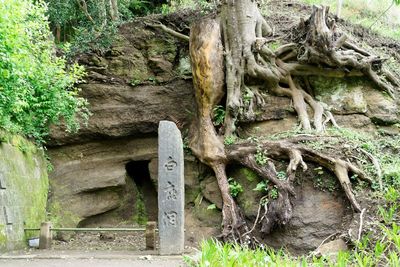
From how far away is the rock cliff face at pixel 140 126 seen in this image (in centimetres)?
1034

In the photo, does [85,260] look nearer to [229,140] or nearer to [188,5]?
[229,140]

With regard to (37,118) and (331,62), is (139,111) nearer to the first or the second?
(37,118)

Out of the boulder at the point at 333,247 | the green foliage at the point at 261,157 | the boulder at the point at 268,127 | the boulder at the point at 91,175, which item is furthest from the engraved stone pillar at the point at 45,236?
the boulder at the point at 333,247

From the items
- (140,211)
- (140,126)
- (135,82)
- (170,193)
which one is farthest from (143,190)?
(170,193)

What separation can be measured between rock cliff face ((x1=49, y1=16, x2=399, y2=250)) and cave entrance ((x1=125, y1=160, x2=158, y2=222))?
3cm

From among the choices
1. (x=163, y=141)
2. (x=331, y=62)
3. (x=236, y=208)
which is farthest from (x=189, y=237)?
(x=331, y=62)

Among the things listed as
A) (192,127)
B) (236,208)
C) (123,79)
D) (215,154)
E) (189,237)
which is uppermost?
(123,79)

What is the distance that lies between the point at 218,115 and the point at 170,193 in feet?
10.5

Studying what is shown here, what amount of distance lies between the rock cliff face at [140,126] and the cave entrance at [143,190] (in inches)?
1.2

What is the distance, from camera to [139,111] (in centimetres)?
1155

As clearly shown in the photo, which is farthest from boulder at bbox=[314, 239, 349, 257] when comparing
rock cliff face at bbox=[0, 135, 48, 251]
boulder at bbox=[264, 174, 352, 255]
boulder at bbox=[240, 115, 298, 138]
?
rock cliff face at bbox=[0, 135, 48, 251]

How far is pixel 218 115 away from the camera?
10430mm

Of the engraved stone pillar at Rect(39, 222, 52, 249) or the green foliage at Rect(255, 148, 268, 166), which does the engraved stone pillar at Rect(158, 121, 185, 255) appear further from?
the engraved stone pillar at Rect(39, 222, 52, 249)

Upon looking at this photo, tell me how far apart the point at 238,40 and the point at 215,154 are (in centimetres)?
288
